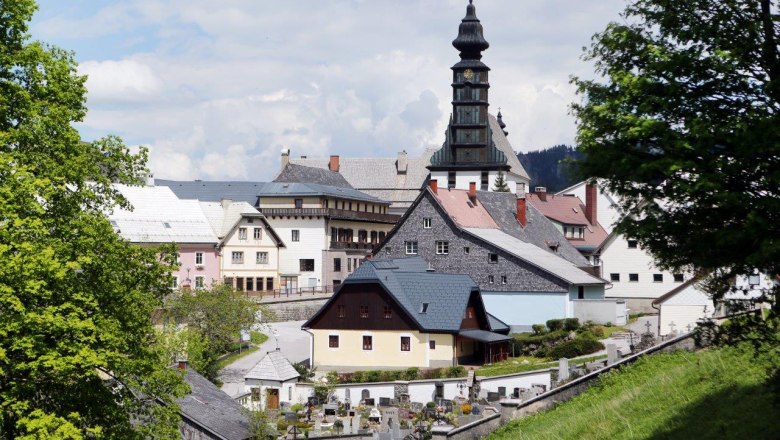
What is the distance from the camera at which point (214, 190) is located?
4274 inches

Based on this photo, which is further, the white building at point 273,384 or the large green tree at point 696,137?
the white building at point 273,384

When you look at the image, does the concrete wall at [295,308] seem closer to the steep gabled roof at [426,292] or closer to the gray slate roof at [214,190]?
the steep gabled roof at [426,292]

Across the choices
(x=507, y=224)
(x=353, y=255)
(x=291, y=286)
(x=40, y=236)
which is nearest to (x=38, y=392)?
(x=40, y=236)

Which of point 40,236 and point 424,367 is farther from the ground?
point 40,236

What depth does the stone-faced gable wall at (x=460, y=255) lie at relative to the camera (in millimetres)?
65750

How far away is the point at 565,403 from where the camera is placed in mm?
29531

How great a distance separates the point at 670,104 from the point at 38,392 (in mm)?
14179

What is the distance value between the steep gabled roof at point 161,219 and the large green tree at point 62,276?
2120 inches

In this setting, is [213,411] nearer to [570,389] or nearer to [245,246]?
[570,389]

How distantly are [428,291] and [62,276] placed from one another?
39.0 meters

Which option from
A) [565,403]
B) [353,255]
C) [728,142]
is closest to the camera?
[728,142]

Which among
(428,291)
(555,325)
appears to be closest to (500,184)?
(555,325)

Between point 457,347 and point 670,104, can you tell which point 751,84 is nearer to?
point 670,104

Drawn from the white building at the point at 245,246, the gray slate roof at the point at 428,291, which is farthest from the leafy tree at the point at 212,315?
the white building at the point at 245,246
